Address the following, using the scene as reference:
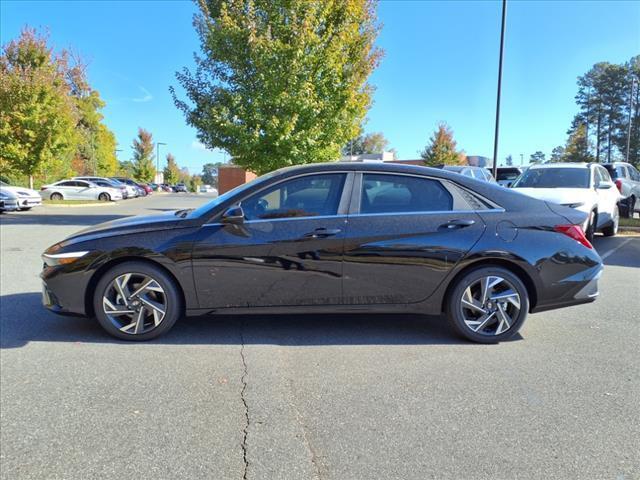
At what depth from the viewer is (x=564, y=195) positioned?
346 inches

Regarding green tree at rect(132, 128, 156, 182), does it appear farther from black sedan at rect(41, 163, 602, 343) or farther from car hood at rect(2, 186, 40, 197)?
black sedan at rect(41, 163, 602, 343)

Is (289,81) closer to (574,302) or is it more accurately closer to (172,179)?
(574,302)

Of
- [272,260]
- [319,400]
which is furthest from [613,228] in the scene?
[319,400]

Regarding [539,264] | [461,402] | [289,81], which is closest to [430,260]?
[539,264]

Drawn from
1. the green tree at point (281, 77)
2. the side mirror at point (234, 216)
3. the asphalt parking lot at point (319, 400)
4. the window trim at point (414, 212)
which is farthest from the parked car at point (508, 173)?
the side mirror at point (234, 216)

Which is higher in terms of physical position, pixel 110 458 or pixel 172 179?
pixel 172 179

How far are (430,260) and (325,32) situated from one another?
38.7 feet

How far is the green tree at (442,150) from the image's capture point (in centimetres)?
3974

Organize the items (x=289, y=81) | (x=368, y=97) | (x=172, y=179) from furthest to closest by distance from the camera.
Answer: (x=172, y=179) < (x=368, y=97) < (x=289, y=81)

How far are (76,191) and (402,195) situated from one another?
107 feet

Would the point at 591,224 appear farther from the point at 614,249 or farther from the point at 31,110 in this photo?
the point at 31,110

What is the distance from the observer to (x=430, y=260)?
414 centimetres

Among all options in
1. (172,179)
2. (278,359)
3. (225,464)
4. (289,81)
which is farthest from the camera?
(172,179)

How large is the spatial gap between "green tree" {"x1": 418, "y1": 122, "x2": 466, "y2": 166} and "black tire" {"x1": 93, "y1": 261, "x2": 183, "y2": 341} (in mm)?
37419
